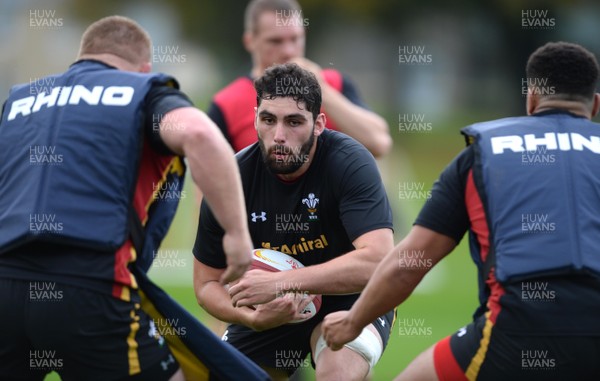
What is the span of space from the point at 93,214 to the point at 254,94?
4.18m

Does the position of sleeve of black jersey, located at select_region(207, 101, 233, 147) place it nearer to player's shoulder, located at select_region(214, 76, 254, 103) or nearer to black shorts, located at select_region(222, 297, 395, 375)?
player's shoulder, located at select_region(214, 76, 254, 103)

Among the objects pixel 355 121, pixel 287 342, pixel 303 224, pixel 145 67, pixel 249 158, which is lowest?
pixel 287 342

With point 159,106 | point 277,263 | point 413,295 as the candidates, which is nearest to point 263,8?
point 277,263

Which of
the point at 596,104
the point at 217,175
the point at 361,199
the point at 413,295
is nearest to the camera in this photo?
the point at 217,175

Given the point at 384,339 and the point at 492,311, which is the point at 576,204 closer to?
the point at 492,311

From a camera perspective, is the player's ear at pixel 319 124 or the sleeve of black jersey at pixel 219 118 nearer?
the player's ear at pixel 319 124

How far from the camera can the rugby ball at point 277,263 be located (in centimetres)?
583

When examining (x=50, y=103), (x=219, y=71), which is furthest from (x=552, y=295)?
(x=219, y=71)

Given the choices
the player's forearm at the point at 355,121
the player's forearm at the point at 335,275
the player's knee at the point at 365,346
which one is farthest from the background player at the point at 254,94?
the player's forearm at the point at 335,275

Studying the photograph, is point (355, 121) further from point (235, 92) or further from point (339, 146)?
point (339, 146)

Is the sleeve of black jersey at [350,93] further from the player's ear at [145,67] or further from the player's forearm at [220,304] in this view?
the player's ear at [145,67]

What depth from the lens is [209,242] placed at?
6.09m

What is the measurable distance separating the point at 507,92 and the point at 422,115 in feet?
8.78

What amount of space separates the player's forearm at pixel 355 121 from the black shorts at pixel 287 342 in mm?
2569
